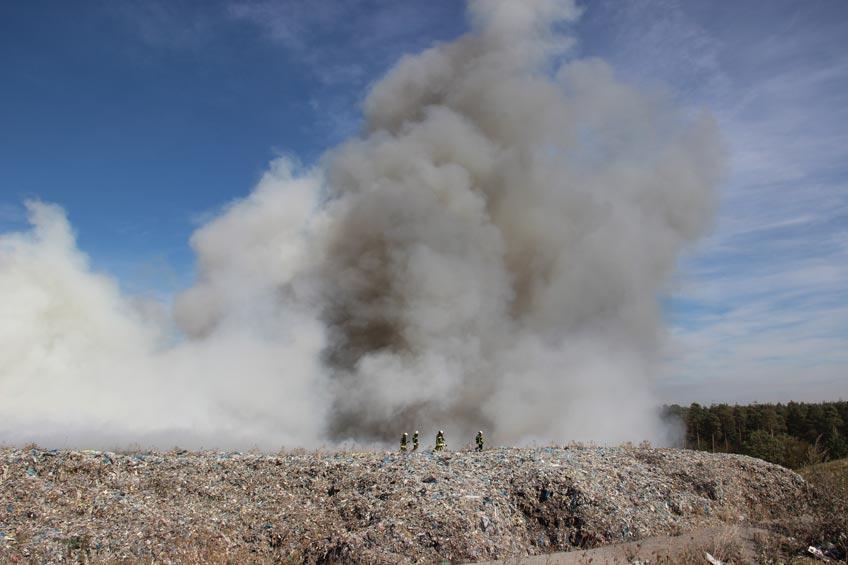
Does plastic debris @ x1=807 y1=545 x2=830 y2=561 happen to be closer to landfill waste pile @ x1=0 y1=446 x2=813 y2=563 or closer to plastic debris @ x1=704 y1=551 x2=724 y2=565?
plastic debris @ x1=704 y1=551 x2=724 y2=565

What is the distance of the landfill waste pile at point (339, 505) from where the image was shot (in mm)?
7863

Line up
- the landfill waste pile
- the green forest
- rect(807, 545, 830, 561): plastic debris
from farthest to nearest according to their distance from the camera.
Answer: the green forest < rect(807, 545, 830, 561): plastic debris < the landfill waste pile

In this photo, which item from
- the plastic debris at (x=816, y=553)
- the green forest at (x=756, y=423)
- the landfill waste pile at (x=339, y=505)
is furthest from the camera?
the green forest at (x=756, y=423)

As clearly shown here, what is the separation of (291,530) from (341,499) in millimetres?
1091

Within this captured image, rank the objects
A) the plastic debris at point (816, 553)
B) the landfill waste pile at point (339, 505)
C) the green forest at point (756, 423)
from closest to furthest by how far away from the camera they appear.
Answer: the landfill waste pile at point (339, 505)
the plastic debris at point (816, 553)
the green forest at point (756, 423)

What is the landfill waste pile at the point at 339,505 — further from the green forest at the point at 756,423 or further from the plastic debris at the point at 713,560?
the green forest at the point at 756,423

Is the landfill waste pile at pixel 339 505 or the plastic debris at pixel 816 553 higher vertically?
the landfill waste pile at pixel 339 505

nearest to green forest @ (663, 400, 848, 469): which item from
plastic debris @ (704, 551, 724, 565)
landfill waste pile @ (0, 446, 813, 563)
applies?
landfill waste pile @ (0, 446, 813, 563)

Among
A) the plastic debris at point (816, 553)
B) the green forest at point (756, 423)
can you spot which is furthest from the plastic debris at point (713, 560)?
the green forest at point (756, 423)

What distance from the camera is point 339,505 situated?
9.15m

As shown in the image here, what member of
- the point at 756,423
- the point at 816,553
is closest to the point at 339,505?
the point at 816,553

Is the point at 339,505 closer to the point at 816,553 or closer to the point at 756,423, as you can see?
the point at 816,553

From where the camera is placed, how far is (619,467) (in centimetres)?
1178

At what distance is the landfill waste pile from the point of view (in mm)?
7863
